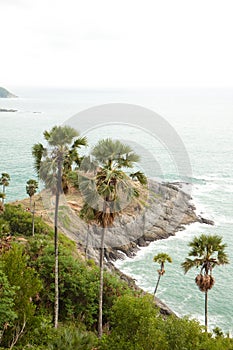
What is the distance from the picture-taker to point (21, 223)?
1558 inches

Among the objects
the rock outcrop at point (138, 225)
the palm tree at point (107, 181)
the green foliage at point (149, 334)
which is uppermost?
the palm tree at point (107, 181)

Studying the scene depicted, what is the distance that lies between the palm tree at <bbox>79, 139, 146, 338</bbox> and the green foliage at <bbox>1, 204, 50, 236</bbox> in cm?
2106

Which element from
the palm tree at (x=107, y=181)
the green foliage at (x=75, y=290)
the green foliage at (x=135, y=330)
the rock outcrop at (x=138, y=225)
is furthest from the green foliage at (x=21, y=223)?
the green foliage at (x=135, y=330)

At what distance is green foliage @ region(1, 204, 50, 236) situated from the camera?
39031mm

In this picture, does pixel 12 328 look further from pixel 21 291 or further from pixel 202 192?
pixel 202 192

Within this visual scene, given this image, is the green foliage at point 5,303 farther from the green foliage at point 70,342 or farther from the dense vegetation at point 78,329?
the green foliage at point 70,342

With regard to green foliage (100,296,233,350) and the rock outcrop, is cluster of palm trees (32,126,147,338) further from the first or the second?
the rock outcrop

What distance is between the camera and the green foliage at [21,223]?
39031 mm

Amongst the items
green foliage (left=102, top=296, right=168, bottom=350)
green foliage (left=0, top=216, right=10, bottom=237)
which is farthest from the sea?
green foliage (left=102, top=296, right=168, bottom=350)

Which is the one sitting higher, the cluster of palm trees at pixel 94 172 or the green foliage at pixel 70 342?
the cluster of palm trees at pixel 94 172

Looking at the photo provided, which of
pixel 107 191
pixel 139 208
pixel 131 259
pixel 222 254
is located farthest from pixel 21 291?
pixel 139 208

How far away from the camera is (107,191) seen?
1814 centimetres

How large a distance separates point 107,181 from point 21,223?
24152mm

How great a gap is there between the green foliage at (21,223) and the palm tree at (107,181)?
2106 centimetres
